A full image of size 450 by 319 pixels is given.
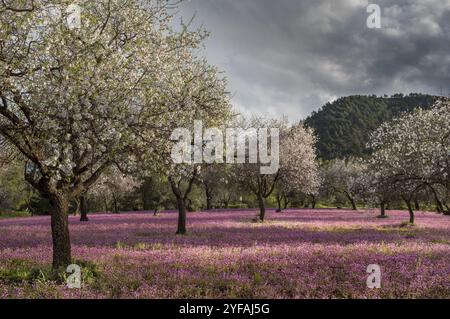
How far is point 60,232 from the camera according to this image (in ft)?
43.3

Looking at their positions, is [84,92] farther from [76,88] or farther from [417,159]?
[417,159]

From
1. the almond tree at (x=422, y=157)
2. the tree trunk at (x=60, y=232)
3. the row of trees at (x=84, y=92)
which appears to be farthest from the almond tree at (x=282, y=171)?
the tree trunk at (x=60, y=232)

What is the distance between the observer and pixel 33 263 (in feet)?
48.5

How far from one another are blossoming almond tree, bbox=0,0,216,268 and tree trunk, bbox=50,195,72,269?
0.03 meters

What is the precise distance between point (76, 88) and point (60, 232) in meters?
4.99

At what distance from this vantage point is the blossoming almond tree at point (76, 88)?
10.8 metres

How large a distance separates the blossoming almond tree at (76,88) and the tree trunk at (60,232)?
3 centimetres

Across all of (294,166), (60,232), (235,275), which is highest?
(294,166)

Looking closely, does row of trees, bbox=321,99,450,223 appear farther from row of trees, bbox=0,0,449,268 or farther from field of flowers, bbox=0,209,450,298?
row of trees, bbox=0,0,449,268

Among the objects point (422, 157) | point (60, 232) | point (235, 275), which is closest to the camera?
point (235, 275)

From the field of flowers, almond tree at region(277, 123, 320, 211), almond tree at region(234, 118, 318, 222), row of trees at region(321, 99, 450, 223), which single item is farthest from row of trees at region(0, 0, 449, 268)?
almond tree at region(277, 123, 320, 211)

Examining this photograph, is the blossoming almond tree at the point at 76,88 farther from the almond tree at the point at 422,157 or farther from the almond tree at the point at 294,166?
the almond tree at the point at 294,166

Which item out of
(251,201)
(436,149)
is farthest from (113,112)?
(251,201)

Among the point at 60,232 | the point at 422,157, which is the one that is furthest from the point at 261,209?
the point at 60,232
